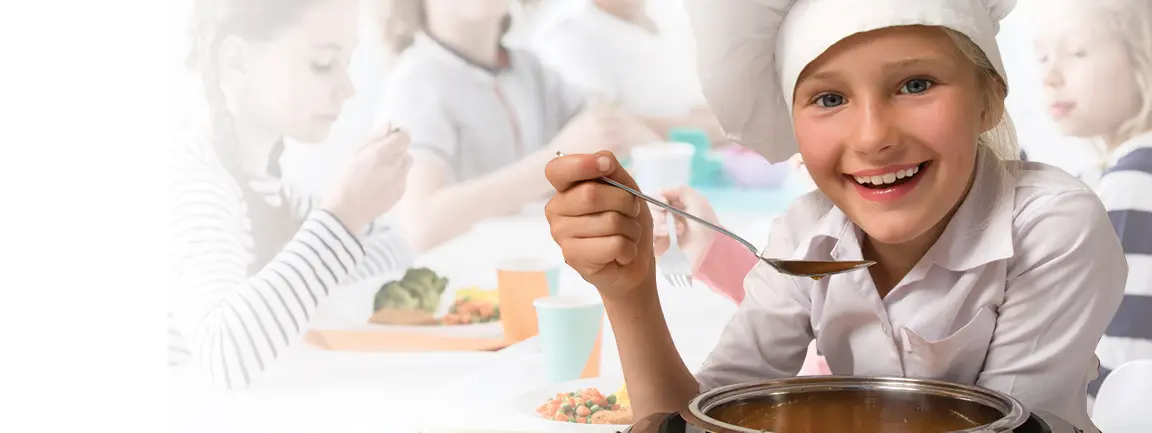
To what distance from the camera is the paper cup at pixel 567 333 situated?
5.68 ft

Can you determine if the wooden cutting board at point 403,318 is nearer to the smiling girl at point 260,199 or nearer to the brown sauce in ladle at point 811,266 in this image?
the smiling girl at point 260,199

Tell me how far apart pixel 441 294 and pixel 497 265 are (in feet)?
0.64

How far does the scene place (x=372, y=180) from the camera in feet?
7.61

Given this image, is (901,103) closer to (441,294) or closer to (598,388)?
(598,388)

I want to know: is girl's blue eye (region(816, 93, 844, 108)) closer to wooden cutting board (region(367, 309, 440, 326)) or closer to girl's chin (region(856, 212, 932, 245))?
girl's chin (region(856, 212, 932, 245))

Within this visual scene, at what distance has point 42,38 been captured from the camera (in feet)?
7.52

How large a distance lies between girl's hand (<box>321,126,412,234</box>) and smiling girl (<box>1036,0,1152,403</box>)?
1.20 metres

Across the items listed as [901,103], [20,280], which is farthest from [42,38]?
[901,103]

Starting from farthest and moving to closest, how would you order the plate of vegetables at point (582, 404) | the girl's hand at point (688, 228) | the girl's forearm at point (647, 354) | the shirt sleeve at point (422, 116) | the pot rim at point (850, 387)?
the shirt sleeve at point (422, 116), the girl's hand at point (688, 228), the plate of vegetables at point (582, 404), the girl's forearm at point (647, 354), the pot rim at point (850, 387)

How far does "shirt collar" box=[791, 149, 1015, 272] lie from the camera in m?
0.95

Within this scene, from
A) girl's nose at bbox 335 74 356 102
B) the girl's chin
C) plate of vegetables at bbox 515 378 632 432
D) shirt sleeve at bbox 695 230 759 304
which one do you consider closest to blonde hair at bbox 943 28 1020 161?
the girl's chin

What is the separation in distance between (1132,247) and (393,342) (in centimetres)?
131

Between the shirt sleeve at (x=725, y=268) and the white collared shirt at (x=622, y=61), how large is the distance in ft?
0.82

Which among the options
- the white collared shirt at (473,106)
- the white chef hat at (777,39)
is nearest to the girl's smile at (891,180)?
the white chef hat at (777,39)
